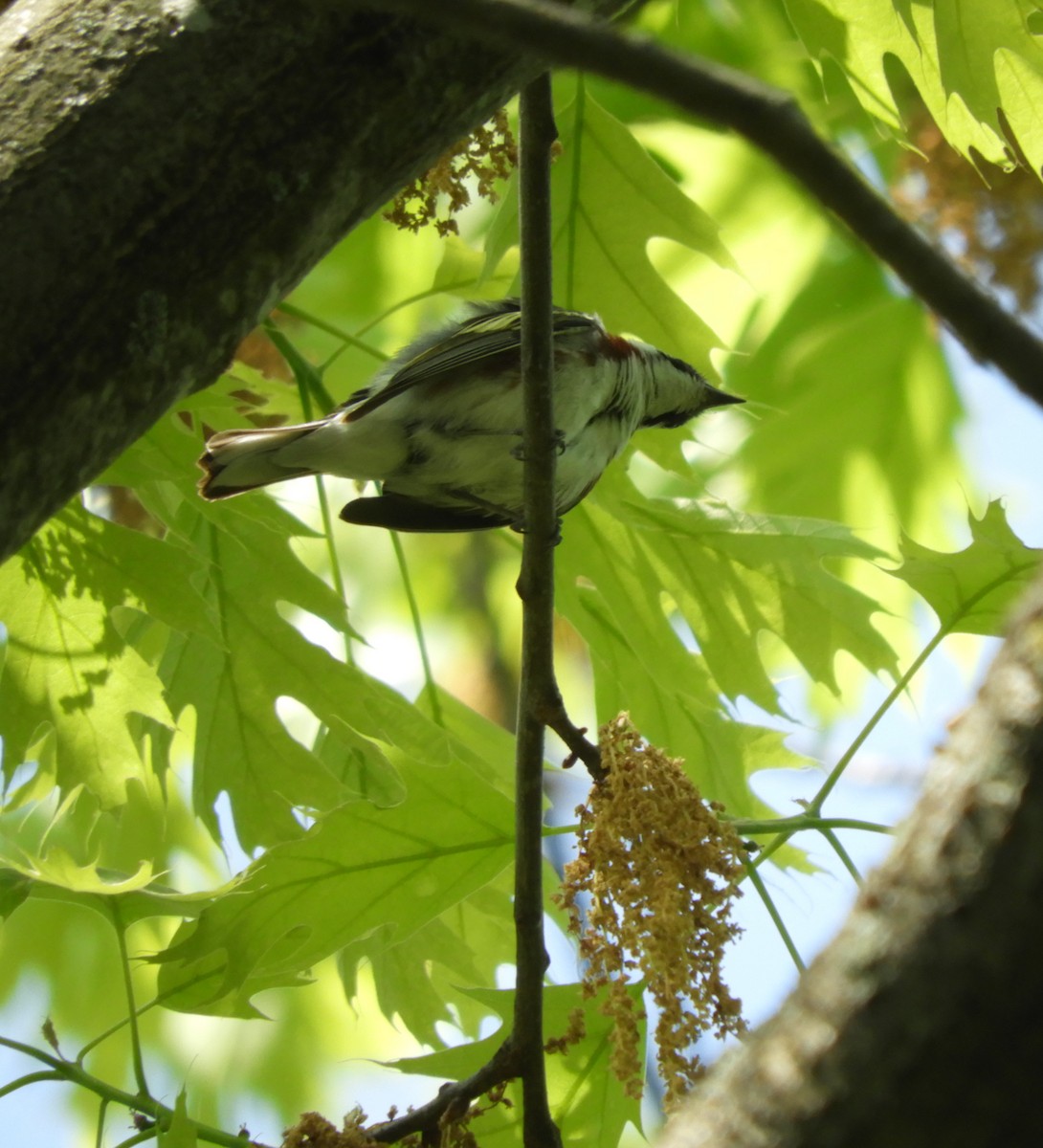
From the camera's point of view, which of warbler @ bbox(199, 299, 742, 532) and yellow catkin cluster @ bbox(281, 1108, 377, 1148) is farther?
warbler @ bbox(199, 299, 742, 532)

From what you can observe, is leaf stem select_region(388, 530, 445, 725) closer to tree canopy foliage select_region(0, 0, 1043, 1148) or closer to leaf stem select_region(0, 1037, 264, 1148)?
tree canopy foliage select_region(0, 0, 1043, 1148)

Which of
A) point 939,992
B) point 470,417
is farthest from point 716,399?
point 939,992

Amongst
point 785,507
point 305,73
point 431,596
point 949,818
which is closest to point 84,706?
point 305,73

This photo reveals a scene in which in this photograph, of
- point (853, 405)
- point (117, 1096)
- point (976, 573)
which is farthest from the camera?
point (853, 405)

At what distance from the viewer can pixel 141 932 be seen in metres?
3.54

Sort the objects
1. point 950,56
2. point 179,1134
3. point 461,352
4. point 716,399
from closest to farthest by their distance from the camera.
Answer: point 179,1134 → point 950,56 → point 461,352 → point 716,399

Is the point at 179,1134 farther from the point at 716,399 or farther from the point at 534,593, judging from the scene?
the point at 716,399

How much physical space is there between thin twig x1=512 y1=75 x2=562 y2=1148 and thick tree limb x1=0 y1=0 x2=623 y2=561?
47 cm

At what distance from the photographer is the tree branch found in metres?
0.93

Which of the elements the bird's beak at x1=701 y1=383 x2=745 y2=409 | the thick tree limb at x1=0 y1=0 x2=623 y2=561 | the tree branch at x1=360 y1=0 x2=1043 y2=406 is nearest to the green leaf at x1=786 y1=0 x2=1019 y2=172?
the bird's beak at x1=701 y1=383 x2=745 y2=409

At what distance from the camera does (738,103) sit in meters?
0.93

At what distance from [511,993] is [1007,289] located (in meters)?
2.23

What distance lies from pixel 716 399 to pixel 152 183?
7.20 feet

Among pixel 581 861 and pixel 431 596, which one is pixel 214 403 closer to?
pixel 581 861
